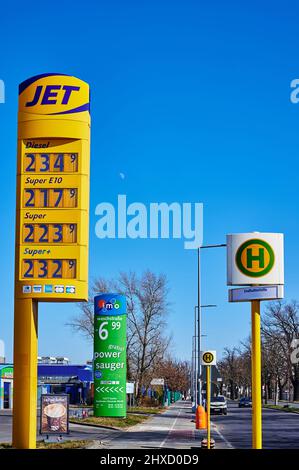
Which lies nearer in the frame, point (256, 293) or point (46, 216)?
point (256, 293)

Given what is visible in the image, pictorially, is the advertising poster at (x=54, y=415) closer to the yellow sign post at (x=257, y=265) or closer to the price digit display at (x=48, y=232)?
the price digit display at (x=48, y=232)

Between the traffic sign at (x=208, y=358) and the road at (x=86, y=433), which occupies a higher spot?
the traffic sign at (x=208, y=358)


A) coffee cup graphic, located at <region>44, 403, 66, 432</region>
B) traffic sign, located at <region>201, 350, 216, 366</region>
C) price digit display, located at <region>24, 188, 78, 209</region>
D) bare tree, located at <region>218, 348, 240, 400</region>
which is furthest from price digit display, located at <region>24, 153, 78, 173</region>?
bare tree, located at <region>218, 348, 240, 400</region>

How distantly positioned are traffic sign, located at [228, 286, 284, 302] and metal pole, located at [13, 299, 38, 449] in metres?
9.89

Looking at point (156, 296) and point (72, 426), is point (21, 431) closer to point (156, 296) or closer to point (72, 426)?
point (72, 426)

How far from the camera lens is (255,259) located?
1383 centimetres

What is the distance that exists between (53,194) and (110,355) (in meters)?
21.3

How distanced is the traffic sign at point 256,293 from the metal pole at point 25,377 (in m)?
9.89

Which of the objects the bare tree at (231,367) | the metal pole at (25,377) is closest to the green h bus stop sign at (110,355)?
the metal pole at (25,377)

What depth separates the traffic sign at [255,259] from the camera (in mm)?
13664

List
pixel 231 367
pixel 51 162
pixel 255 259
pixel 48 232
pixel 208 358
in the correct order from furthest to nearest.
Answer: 1. pixel 231 367
2. pixel 208 358
3. pixel 51 162
4. pixel 48 232
5. pixel 255 259

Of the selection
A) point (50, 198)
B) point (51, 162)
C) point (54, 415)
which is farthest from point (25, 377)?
point (51, 162)

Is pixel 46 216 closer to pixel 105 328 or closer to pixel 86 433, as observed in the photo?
pixel 86 433

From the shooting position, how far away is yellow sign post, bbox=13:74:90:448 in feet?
75.2
